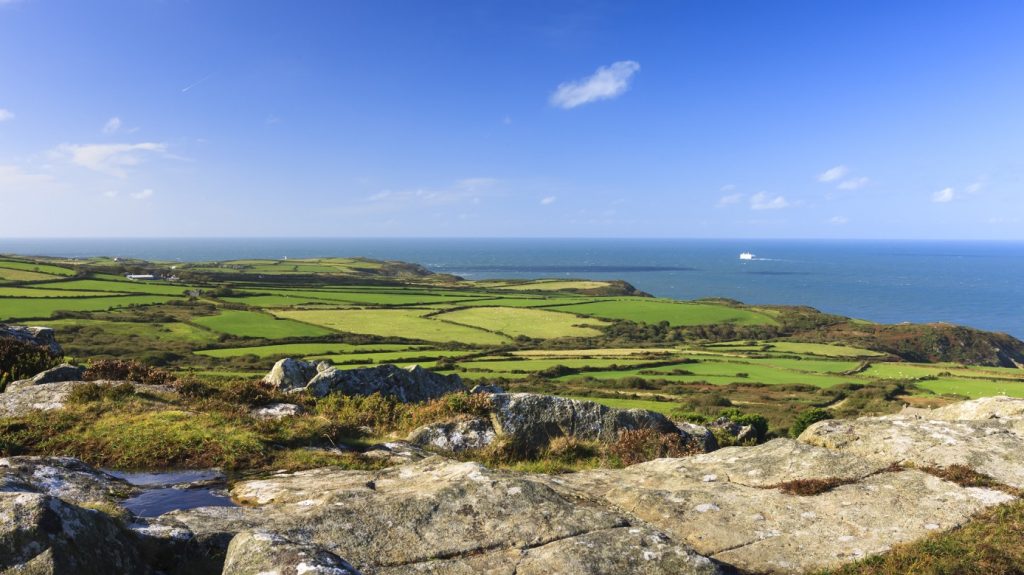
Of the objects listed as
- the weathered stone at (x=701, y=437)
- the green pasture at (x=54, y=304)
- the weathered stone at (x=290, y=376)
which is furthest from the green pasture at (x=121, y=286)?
the weathered stone at (x=701, y=437)

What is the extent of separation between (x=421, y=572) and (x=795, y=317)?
402 feet

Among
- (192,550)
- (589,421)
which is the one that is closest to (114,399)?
(192,550)

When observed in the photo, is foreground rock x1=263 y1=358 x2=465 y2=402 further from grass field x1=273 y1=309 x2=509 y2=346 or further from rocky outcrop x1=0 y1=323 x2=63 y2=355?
grass field x1=273 y1=309 x2=509 y2=346

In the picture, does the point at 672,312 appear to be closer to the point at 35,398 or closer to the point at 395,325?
the point at 395,325

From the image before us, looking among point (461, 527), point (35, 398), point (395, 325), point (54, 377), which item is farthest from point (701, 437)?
point (395, 325)

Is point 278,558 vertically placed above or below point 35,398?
above

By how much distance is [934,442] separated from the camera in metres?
12.0

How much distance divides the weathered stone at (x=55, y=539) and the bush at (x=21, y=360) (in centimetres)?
1789

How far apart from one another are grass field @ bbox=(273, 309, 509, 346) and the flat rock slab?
68.1 m

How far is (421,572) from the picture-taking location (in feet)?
22.5

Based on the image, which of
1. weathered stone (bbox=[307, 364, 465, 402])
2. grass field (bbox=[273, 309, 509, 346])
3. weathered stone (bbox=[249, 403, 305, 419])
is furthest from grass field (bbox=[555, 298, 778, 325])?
weathered stone (bbox=[249, 403, 305, 419])

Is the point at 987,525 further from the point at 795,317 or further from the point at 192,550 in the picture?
the point at 795,317

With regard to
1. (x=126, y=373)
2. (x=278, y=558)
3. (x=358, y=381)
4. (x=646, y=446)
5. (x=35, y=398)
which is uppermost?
(x=278, y=558)

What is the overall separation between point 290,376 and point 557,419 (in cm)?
1131
